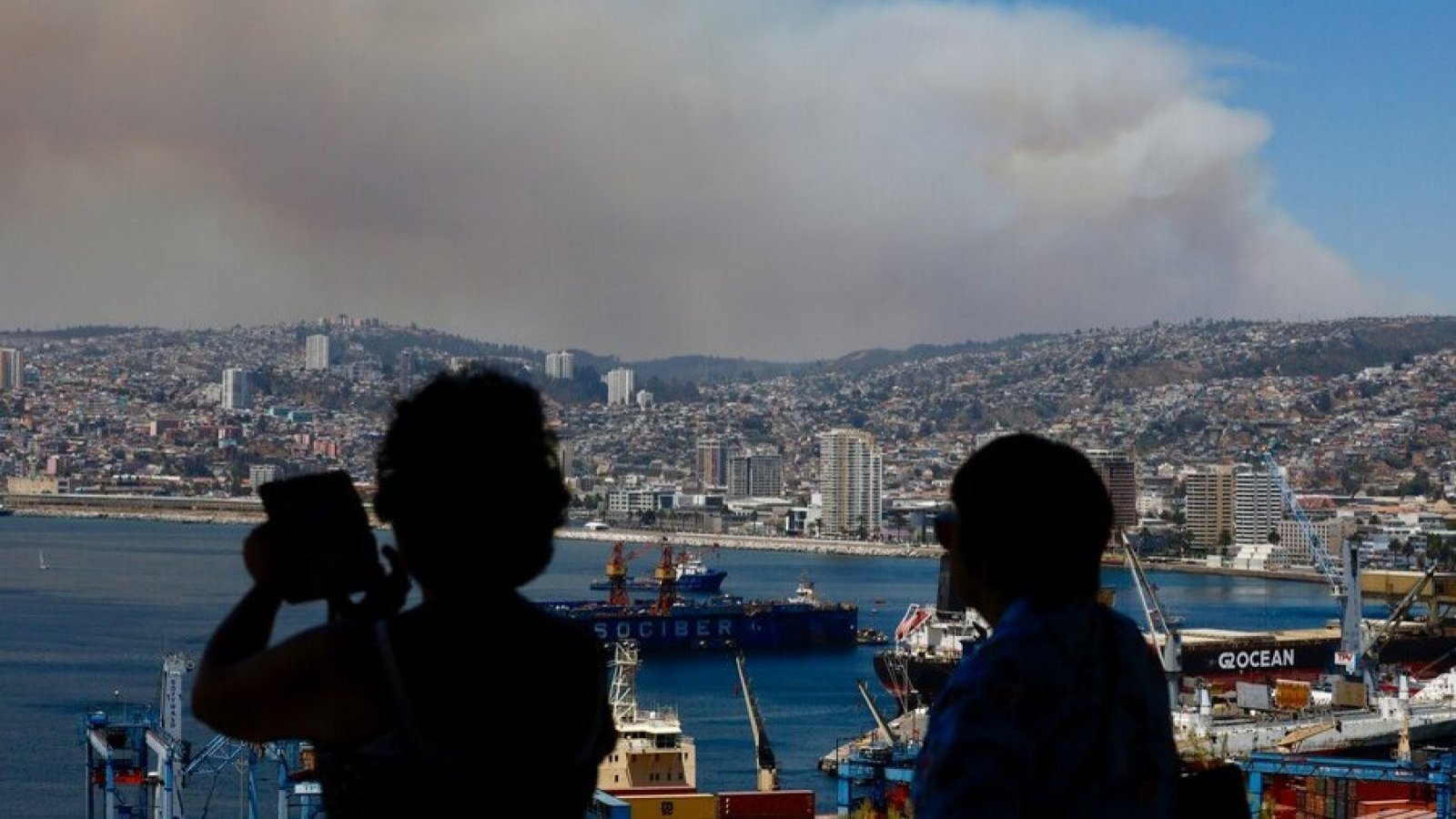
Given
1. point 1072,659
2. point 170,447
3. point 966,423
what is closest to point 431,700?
point 1072,659

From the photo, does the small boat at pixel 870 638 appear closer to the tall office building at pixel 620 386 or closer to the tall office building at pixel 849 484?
the tall office building at pixel 849 484

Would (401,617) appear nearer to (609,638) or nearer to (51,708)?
(51,708)

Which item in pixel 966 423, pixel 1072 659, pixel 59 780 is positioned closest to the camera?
pixel 1072 659

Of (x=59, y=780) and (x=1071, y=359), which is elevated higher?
(x=1071, y=359)

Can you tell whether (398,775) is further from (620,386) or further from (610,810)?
(620,386)

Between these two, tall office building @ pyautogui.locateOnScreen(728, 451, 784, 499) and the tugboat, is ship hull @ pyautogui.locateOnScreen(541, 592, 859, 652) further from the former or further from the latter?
tall office building @ pyautogui.locateOnScreen(728, 451, 784, 499)

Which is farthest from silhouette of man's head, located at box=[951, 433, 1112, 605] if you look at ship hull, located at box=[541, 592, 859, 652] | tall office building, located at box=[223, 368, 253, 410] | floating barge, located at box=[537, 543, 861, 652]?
tall office building, located at box=[223, 368, 253, 410]

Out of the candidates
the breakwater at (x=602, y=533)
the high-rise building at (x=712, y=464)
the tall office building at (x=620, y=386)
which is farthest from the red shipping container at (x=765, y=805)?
the tall office building at (x=620, y=386)
